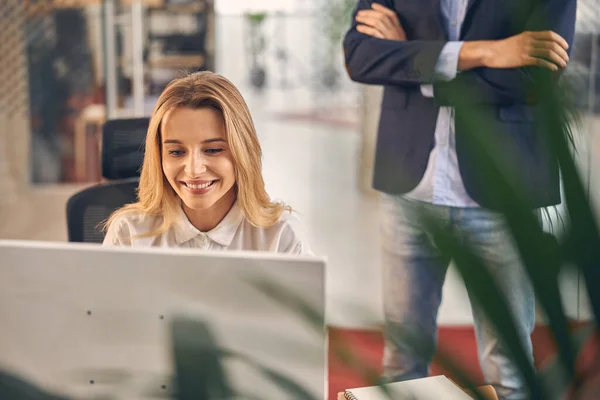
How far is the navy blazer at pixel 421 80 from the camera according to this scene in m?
1.74

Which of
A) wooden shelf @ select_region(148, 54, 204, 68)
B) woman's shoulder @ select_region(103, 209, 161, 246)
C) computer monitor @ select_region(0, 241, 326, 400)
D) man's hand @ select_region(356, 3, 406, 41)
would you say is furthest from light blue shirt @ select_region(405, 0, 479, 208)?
wooden shelf @ select_region(148, 54, 204, 68)

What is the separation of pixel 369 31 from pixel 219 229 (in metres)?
0.82

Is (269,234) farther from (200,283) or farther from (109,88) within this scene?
(109,88)

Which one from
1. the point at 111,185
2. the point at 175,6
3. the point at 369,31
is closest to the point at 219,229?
the point at 111,185

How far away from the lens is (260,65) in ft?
33.1

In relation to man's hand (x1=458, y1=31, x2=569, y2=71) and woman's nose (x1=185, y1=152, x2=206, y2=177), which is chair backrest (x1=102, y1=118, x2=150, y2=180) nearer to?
woman's nose (x1=185, y1=152, x2=206, y2=177)

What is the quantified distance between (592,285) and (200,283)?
0.38m

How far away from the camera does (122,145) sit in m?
1.79

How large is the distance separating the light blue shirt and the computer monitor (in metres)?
1.18

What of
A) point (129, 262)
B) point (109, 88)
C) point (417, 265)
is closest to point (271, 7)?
point (109, 88)

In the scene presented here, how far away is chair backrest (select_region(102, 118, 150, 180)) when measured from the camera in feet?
5.83

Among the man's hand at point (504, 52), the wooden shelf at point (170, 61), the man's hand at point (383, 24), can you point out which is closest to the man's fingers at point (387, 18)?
the man's hand at point (383, 24)

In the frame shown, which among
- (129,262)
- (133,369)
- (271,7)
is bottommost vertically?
(133,369)

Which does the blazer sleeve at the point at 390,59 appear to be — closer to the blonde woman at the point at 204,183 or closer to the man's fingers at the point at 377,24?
the man's fingers at the point at 377,24
